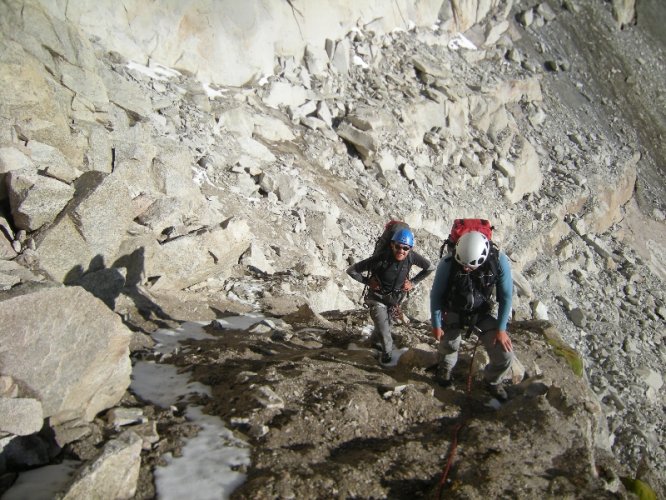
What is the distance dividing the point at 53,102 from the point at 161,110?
389cm

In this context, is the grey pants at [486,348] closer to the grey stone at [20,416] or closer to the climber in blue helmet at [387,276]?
the climber in blue helmet at [387,276]

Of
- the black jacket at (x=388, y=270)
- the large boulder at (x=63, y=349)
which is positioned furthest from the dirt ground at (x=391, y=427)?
the black jacket at (x=388, y=270)

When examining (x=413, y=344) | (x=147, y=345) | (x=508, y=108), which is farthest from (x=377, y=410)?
(x=508, y=108)

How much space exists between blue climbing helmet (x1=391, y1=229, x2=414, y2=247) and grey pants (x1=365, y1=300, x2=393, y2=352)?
986mm

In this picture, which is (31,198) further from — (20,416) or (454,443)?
(454,443)

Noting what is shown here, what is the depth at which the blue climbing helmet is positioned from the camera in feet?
19.6

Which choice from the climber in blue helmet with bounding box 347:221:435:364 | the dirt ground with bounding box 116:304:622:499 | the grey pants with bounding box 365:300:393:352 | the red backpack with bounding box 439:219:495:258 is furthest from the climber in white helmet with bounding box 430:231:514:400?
the grey pants with bounding box 365:300:393:352

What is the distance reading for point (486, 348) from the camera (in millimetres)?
5523

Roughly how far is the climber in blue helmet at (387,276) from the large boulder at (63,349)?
9.73 ft

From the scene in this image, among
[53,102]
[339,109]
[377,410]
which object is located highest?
[339,109]

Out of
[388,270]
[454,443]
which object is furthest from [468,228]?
[454,443]

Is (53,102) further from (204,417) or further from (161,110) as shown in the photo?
(204,417)

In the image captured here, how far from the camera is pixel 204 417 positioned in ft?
15.9

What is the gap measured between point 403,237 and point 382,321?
48.9 inches
